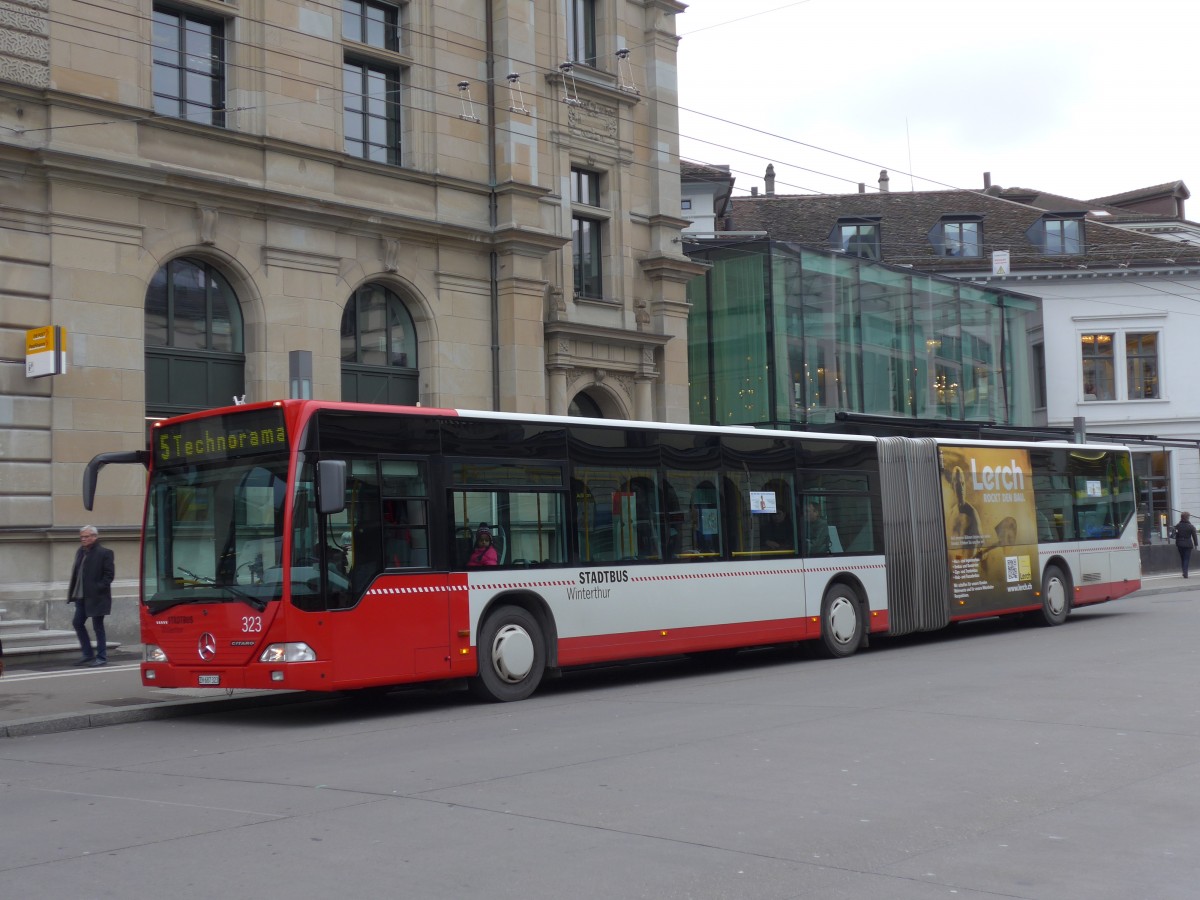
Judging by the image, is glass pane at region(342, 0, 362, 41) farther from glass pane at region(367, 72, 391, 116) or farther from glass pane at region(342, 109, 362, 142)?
glass pane at region(342, 109, 362, 142)

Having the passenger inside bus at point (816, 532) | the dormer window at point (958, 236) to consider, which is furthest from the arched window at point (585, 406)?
the dormer window at point (958, 236)

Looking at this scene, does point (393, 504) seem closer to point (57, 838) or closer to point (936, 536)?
point (57, 838)

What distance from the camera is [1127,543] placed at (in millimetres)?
25062

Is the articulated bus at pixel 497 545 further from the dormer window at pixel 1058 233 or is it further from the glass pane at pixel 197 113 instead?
the dormer window at pixel 1058 233

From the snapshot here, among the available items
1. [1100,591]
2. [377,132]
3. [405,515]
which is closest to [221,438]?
[405,515]

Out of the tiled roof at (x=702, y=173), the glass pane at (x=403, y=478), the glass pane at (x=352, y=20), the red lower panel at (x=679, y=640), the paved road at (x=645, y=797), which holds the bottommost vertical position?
the paved road at (x=645, y=797)

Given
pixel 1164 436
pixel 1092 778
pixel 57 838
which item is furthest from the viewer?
pixel 1164 436

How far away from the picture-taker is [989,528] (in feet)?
70.1

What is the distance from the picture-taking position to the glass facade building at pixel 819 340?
3506cm

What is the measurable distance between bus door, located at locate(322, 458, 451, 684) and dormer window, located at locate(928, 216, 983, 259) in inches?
1703

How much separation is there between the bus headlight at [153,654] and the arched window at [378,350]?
1155 cm

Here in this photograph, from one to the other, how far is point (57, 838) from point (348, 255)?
17.8 m

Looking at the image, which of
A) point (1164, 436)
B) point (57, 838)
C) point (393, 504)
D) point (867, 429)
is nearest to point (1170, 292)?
point (1164, 436)

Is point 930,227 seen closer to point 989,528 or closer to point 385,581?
point 989,528
